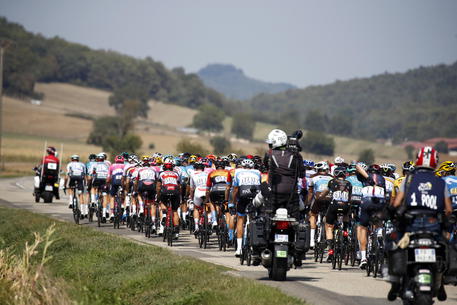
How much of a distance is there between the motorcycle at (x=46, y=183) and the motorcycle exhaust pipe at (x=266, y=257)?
2187cm

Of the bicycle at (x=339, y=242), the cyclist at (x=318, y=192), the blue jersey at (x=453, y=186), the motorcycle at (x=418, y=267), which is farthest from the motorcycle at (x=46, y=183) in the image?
the motorcycle at (x=418, y=267)

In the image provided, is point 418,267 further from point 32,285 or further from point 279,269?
point 32,285

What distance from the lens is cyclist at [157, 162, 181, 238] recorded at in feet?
70.8

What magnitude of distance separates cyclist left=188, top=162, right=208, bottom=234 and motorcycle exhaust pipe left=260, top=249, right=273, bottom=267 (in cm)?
797

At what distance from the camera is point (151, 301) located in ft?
44.9

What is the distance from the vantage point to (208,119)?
18150 centimetres

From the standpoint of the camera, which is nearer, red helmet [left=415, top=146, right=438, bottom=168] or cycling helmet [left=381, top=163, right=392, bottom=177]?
red helmet [left=415, top=146, right=438, bottom=168]

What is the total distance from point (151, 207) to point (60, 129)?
114389 millimetres

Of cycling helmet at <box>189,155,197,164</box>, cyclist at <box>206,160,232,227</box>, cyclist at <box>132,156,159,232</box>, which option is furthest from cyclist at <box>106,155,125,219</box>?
cyclist at <box>206,160,232,227</box>

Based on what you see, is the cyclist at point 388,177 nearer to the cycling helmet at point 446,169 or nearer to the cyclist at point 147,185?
the cycling helmet at point 446,169

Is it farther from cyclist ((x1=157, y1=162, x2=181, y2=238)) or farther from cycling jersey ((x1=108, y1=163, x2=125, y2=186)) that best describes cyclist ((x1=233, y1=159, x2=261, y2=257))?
cycling jersey ((x1=108, y1=163, x2=125, y2=186))

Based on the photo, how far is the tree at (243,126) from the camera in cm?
17850

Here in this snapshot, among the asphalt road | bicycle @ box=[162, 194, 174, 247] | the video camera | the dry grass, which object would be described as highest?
the video camera

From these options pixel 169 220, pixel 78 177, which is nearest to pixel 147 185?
pixel 169 220
